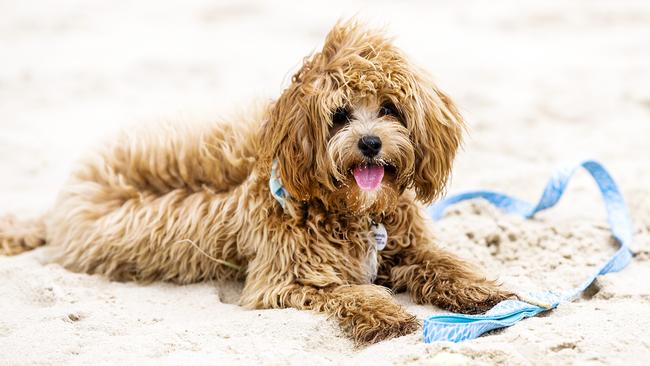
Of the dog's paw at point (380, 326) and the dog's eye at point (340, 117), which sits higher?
the dog's eye at point (340, 117)

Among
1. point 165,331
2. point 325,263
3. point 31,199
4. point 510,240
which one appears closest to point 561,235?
point 510,240

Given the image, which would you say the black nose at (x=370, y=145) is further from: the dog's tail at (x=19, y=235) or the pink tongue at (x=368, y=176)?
the dog's tail at (x=19, y=235)

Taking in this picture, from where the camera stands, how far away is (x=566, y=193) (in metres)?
5.77

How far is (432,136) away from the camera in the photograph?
3.96 m

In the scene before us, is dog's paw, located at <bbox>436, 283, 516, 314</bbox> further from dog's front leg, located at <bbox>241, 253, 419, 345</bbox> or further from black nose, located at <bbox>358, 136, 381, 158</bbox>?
black nose, located at <bbox>358, 136, 381, 158</bbox>

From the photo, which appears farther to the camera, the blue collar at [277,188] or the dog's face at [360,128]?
the blue collar at [277,188]

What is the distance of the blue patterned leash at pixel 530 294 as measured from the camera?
3.51 m

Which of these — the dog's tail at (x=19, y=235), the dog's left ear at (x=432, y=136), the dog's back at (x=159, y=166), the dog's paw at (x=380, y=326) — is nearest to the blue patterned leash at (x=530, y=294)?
the dog's paw at (x=380, y=326)

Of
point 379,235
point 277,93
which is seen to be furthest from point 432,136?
point 277,93

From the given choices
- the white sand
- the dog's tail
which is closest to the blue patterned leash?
the white sand

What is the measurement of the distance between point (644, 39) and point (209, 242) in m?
7.59

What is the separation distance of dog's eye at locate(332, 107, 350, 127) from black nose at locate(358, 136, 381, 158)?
0.62 feet

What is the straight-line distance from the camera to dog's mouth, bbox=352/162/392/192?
12.7 feet

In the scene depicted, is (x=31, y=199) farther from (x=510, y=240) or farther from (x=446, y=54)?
(x=446, y=54)
